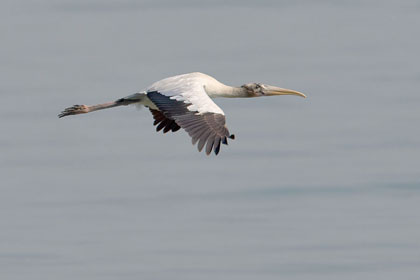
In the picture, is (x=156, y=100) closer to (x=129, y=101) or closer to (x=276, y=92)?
(x=129, y=101)

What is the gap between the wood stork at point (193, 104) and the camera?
111ft

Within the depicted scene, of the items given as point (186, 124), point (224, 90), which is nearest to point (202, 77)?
point (224, 90)

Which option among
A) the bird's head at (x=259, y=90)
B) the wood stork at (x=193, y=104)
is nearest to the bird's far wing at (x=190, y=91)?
the wood stork at (x=193, y=104)

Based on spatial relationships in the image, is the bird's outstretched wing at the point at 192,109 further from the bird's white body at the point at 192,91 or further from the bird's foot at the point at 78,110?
the bird's foot at the point at 78,110

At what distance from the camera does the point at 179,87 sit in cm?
3709

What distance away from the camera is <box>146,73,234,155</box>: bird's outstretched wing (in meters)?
33.8

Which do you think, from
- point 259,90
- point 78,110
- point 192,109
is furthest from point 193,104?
point 259,90

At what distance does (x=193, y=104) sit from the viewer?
1395 inches

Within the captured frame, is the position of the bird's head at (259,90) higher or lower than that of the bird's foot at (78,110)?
higher

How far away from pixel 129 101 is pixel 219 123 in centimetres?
444

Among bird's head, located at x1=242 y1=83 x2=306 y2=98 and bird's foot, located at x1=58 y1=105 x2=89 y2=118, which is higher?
bird's head, located at x1=242 y1=83 x2=306 y2=98

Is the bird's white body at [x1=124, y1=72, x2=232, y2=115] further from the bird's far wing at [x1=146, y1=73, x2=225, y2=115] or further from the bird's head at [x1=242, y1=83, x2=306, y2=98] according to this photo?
the bird's head at [x1=242, y1=83, x2=306, y2=98]

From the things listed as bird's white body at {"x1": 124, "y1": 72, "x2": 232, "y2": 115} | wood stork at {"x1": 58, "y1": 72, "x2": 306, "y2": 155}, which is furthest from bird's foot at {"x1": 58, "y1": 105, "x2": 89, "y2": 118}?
bird's white body at {"x1": 124, "y1": 72, "x2": 232, "y2": 115}

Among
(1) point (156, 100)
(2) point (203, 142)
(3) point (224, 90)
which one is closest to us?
(2) point (203, 142)
